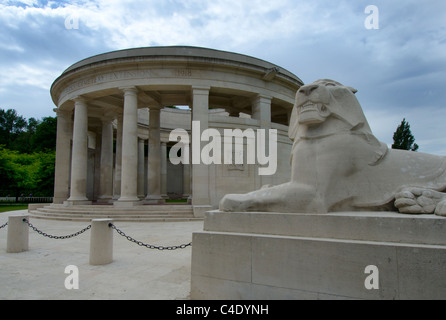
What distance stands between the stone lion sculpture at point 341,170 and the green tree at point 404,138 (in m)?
35.9

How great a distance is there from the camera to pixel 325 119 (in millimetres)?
4395

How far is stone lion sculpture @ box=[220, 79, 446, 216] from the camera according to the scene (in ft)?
13.2

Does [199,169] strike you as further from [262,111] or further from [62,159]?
[62,159]

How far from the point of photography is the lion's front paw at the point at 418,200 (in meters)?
3.62

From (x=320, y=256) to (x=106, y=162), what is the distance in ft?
86.4

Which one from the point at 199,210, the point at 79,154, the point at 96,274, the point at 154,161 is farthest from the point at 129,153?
the point at 96,274

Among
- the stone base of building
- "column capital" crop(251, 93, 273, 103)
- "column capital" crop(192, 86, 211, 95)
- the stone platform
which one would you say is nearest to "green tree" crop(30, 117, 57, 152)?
the stone platform

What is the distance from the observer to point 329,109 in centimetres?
438

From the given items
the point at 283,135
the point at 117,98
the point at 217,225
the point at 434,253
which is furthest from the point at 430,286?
the point at 117,98

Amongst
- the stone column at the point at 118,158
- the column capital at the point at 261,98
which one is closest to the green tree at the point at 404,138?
the column capital at the point at 261,98

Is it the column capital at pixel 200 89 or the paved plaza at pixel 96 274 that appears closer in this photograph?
the paved plaza at pixel 96 274

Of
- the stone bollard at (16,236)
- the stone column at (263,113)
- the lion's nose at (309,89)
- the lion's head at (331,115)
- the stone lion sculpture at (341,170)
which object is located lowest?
the stone bollard at (16,236)

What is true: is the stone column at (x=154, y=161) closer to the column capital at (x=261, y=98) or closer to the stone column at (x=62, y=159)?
the stone column at (x=62, y=159)
